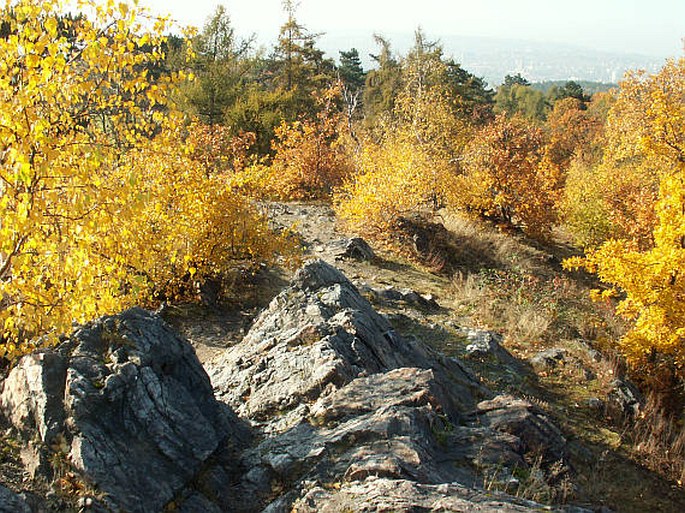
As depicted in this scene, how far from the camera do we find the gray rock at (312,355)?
628 cm

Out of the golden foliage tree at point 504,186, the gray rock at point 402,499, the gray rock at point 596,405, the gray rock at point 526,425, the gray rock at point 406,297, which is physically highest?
the golden foliage tree at point 504,186

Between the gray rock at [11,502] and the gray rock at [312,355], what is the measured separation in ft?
8.07

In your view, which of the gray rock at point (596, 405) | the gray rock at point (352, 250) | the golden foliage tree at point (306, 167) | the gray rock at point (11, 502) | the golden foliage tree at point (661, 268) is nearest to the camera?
the gray rock at point (11, 502)

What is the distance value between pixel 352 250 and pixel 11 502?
1154 centimetres

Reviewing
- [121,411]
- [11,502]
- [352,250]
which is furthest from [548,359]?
[11,502]

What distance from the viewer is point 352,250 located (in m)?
14.8

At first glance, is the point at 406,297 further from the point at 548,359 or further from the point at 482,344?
the point at 548,359

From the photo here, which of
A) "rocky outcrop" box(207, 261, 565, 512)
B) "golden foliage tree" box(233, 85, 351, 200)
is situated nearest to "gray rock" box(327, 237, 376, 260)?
"rocky outcrop" box(207, 261, 565, 512)

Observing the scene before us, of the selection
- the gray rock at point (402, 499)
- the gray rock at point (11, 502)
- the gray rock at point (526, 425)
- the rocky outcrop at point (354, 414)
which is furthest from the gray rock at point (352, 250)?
the gray rock at point (11, 502)

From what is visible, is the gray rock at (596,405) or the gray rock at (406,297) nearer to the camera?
the gray rock at (596,405)

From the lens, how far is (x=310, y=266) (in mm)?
8828

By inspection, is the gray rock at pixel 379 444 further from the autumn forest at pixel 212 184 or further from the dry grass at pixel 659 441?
the dry grass at pixel 659 441

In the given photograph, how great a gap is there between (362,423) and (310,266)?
3980 mm

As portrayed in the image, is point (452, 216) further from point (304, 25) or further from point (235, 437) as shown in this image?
point (304, 25)
